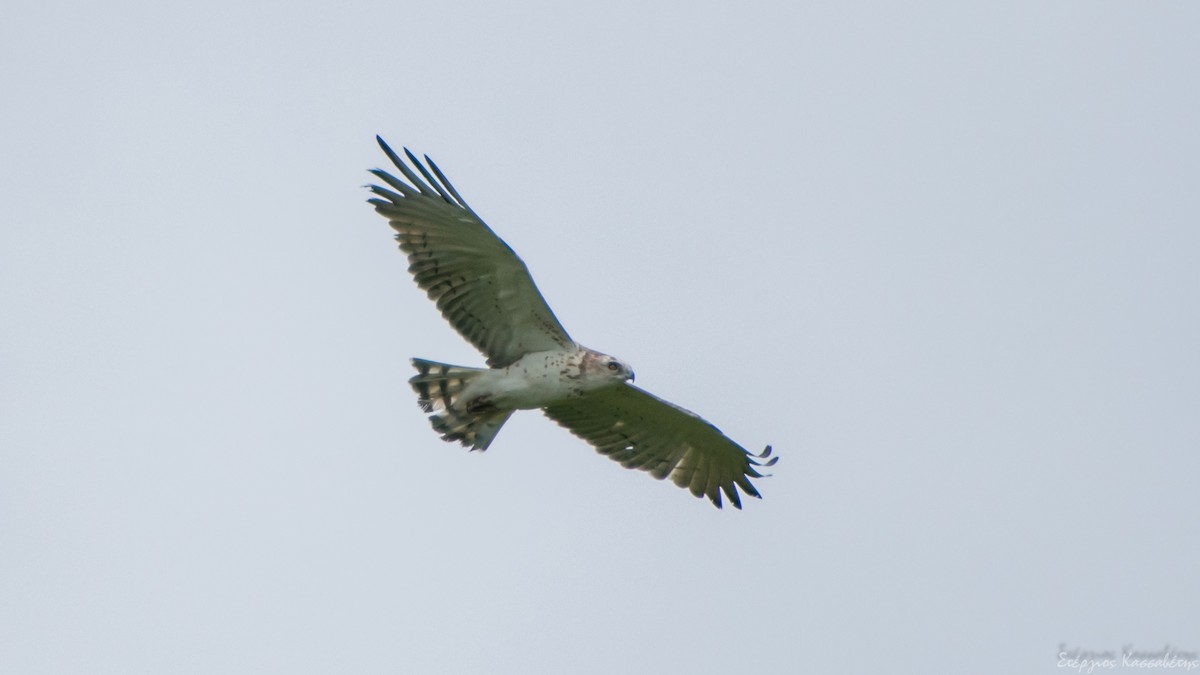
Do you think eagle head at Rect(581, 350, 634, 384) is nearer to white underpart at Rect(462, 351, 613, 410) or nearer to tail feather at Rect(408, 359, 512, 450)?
white underpart at Rect(462, 351, 613, 410)

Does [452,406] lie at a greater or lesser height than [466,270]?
lesser

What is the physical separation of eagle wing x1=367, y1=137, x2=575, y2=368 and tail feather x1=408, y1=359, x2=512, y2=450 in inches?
12.7

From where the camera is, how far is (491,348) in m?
14.1

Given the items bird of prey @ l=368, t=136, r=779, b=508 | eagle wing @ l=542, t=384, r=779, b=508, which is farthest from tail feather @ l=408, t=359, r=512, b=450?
eagle wing @ l=542, t=384, r=779, b=508

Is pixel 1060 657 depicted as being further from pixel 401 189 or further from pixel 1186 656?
pixel 401 189

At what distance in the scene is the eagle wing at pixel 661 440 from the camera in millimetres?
14648

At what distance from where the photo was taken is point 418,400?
14.2 meters

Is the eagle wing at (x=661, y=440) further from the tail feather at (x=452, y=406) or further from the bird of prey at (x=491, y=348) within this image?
the tail feather at (x=452, y=406)

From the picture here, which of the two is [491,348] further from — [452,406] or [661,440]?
[661,440]

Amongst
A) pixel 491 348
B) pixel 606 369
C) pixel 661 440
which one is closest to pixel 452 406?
pixel 491 348

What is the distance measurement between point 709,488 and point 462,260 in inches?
136

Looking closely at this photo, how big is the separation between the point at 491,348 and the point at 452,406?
1.92 ft

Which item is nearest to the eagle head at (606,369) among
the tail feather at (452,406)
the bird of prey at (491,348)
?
the bird of prey at (491,348)

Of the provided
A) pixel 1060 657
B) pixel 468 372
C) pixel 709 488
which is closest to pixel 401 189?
pixel 468 372
